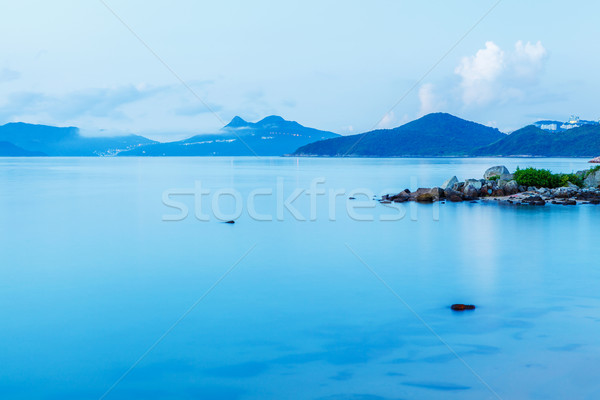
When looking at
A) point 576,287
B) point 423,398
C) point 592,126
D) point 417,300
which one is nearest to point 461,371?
point 423,398

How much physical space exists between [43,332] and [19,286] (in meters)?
2.89

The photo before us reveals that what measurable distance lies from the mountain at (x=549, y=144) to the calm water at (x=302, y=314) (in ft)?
405

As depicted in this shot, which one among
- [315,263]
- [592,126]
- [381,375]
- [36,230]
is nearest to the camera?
[381,375]

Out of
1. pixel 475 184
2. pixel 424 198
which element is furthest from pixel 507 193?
pixel 424 198

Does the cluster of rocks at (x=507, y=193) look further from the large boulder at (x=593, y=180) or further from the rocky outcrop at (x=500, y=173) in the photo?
the rocky outcrop at (x=500, y=173)

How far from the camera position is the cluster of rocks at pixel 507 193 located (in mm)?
22516

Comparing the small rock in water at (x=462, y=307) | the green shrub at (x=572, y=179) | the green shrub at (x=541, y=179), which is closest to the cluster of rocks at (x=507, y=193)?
the green shrub at (x=572, y=179)

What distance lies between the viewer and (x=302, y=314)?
7836mm

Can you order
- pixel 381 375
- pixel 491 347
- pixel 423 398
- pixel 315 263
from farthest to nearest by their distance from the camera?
pixel 315 263, pixel 491 347, pixel 381 375, pixel 423 398

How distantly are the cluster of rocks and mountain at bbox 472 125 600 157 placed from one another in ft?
356

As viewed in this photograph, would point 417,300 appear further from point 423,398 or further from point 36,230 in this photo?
point 36,230

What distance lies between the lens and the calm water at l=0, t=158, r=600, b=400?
18.0 feet

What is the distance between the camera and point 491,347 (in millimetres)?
6266

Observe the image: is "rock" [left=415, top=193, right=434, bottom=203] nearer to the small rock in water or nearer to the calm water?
the calm water
